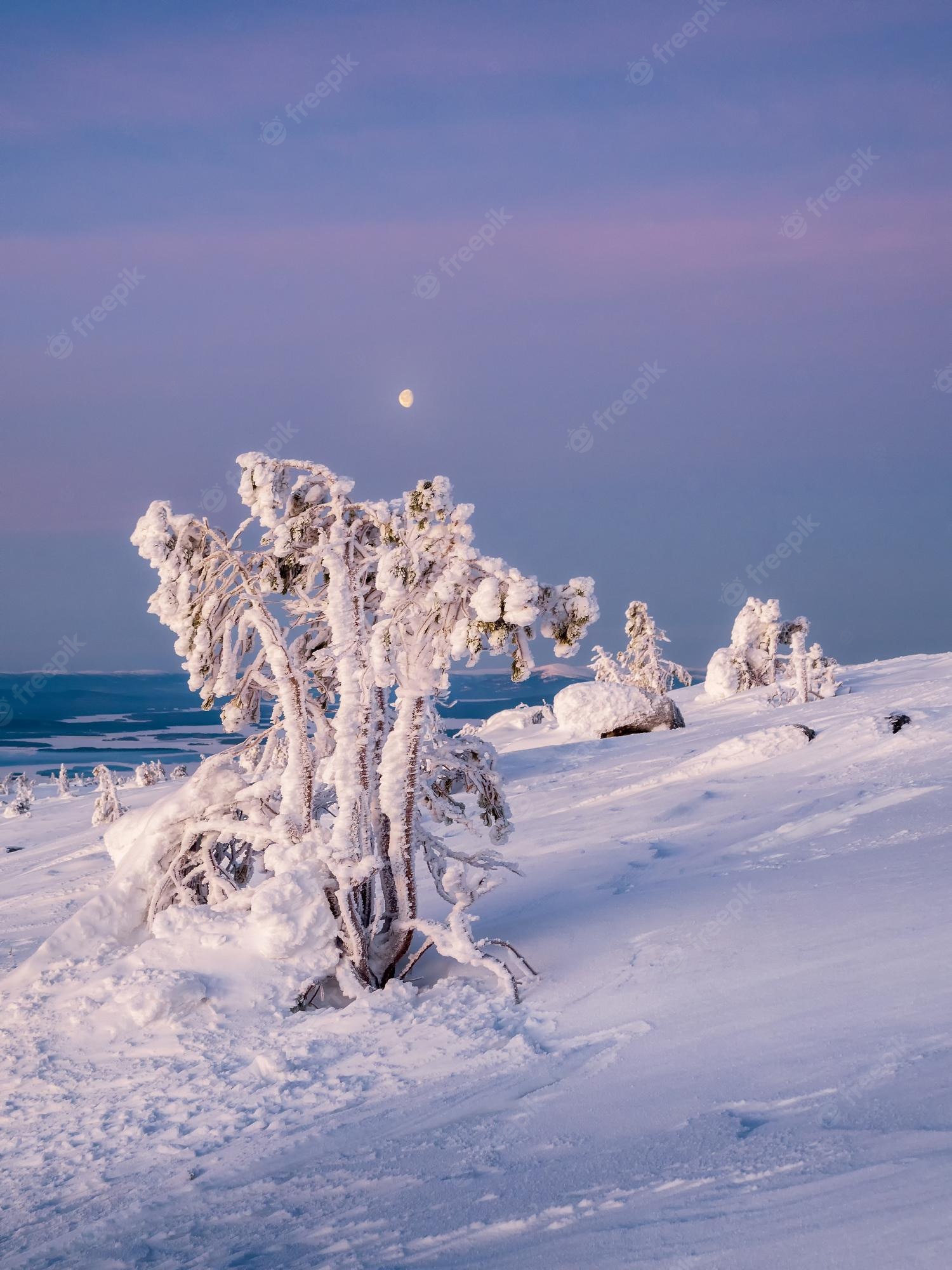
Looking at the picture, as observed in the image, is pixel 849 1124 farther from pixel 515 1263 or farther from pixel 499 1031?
pixel 499 1031

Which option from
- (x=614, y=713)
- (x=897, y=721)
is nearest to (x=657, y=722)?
(x=614, y=713)

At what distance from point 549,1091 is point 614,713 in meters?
21.3

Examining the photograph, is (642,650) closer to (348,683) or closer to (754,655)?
(754,655)

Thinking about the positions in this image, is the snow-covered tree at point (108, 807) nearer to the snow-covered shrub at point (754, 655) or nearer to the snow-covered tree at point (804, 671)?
the snow-covered tree at point (804, 671)

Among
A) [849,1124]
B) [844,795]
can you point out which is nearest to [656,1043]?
[849,1124]

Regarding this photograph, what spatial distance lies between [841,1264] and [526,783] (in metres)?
15.2

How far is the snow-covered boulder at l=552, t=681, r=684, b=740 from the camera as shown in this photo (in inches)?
1021

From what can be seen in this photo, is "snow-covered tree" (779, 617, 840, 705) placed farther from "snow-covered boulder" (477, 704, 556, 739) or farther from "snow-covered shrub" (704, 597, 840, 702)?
"snow-covered boulder" (477, 704, 556, 739)

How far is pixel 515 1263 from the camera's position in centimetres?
359

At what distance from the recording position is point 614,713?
26203 mm

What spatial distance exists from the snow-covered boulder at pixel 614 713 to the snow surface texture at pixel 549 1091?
15961mm

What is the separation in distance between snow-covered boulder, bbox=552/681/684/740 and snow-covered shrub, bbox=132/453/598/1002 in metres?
18.2

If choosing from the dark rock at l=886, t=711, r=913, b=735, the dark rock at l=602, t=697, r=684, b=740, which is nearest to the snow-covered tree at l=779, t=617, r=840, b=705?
the dark rock at l=602, t=697, r=684, b=740

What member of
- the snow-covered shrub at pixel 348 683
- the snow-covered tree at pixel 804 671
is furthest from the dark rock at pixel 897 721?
the snow-covered tree at pixel 804 671
